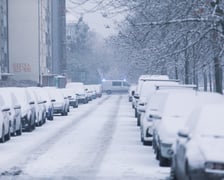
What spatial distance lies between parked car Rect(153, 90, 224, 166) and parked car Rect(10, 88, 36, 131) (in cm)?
1225

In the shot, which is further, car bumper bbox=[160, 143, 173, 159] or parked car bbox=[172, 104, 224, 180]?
car bumper bbox=[160, 143, 173, 159]

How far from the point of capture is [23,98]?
31.9 metres

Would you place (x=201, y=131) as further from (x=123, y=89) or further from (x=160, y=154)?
(x=123, y=89)

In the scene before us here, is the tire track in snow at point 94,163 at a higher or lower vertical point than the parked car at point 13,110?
lower

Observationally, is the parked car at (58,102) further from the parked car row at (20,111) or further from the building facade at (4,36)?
the building facade at (4,36)

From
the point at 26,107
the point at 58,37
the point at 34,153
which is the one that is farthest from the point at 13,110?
the point at 58,37

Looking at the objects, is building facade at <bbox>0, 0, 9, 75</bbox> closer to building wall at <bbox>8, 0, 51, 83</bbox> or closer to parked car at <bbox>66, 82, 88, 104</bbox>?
building wall at <bbox>8, 0, 51, 83</bbox>

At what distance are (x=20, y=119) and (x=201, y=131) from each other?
58.1ft

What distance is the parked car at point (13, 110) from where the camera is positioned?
2722cm

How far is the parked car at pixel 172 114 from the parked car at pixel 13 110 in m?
9.31

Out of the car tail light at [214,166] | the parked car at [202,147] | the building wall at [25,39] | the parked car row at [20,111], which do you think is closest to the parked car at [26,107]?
the parked car row at [20,111]

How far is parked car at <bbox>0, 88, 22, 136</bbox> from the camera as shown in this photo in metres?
27.2

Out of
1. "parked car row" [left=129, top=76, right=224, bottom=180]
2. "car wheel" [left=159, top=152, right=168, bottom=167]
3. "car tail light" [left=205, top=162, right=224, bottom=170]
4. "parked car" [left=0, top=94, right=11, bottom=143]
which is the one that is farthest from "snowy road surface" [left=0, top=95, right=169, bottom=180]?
"car tail light" [left=205, top=162, right=224, bottom=170]

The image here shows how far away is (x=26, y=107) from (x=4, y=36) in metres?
53.3
